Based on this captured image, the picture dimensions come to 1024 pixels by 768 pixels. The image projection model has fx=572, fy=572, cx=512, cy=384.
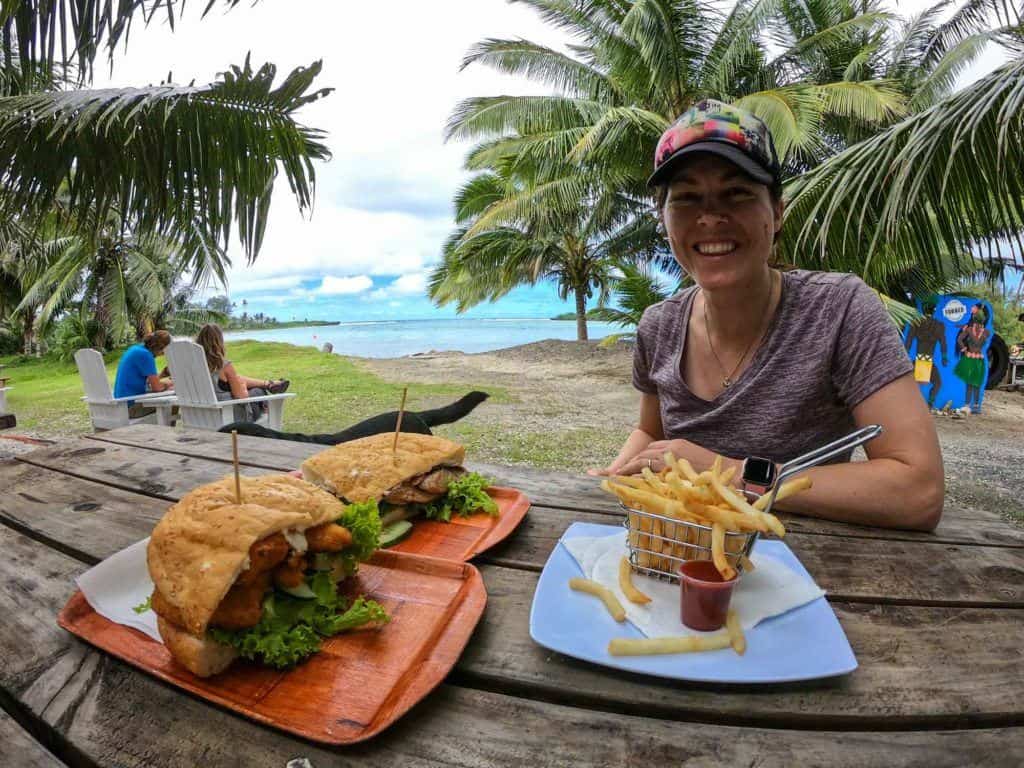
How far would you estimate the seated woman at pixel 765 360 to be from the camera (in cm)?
171

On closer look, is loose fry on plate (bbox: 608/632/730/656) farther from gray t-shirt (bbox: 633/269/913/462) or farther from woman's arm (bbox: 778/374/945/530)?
gray t-shirt (bbox: 633/269/913/462)

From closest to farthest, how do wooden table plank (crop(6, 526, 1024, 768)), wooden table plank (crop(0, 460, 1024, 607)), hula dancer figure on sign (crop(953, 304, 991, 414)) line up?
wooden table plank (crop(6, 526, 1024, 768)) → wooden table plank (crop(0, 460, 1024, 607)) → hula dancer figure on sign (crop(953, 304, 991, 414))

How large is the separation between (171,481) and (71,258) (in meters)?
26.1

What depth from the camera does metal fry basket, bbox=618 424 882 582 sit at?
3.68 ft

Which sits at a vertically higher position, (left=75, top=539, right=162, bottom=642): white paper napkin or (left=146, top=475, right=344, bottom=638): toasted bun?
(left=146, top=475, right=344, bottom=638): toasted bun

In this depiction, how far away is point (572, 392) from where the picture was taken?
550 inches

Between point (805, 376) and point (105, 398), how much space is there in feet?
27.8

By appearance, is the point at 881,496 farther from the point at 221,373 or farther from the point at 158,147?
the point at 221,373

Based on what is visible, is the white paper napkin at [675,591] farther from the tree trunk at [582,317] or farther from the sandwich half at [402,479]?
the tree trunk at [582,317]

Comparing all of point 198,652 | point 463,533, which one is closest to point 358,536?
point 198,652

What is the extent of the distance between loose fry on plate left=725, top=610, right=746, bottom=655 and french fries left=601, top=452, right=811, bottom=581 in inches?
3.6

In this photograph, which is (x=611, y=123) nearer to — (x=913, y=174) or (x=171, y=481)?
(x=913, y=174)

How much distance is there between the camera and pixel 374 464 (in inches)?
68.9

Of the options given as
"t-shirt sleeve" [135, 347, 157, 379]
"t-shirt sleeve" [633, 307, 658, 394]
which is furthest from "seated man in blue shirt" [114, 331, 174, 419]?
"t-shirt sleeve" [633, 307, 658, 394]
